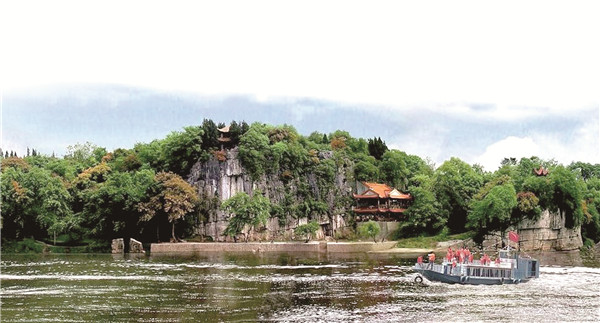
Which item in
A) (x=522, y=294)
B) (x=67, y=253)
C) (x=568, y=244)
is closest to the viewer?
(x=522, y=294)

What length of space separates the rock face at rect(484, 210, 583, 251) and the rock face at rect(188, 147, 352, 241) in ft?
86.7

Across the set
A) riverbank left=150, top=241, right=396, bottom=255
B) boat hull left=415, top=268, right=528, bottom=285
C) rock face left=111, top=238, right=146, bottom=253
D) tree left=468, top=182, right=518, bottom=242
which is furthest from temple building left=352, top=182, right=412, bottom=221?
boat hull left=415, top=268, right=528, bottom=285

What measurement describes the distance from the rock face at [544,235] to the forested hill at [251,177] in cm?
117

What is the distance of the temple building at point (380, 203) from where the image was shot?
10431cm

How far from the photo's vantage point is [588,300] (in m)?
42.1

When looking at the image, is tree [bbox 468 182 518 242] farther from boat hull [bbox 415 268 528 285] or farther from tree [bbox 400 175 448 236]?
boat hull [bbox 415 268 528 285]

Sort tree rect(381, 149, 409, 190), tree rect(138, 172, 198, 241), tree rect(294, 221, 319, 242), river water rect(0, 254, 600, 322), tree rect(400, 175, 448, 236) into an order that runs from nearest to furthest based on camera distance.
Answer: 1. river water rect(0, 254, 600, 322)
2. tree rect(138, 172, 198, 241)
3. tree rect(294, 221, 319, 242)
4. tree rect(400, 175, 448, 236)
5. tree rect(381, 149, 409, 190)

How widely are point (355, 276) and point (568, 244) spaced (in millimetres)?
51980

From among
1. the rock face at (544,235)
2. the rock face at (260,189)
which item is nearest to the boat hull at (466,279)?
the rock face at (544,235)

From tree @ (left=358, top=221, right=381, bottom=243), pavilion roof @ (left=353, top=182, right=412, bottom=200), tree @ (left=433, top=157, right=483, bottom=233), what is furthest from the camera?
pavilion roof @ (left=353, top=182, right=412, bottom=200)

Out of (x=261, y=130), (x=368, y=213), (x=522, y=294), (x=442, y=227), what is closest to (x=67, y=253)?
(x=261, y=130)

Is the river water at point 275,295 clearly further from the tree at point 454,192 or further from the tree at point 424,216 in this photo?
the tree at point 454,192

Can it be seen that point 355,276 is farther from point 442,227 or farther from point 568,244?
point 568,244

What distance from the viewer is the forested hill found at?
3597 inches
